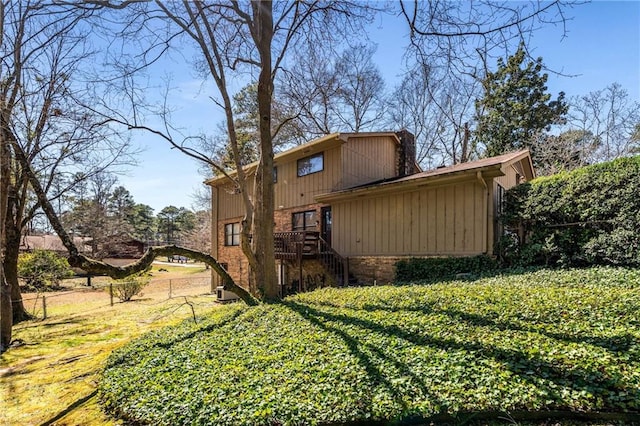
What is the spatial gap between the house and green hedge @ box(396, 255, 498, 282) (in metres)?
0.26

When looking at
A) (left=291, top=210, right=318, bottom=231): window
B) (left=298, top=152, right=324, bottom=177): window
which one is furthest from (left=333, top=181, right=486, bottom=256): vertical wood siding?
(left=298, top=152, right=324, bottom=177): window

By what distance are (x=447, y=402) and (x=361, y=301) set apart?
12.7 feet

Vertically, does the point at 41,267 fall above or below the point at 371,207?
below

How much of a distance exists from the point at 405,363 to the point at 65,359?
707cm

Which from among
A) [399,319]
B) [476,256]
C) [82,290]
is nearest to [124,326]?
[399,319]

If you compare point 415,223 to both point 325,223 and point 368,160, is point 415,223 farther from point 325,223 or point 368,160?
point 368,160

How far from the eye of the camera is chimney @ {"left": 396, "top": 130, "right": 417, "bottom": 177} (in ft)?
50.4

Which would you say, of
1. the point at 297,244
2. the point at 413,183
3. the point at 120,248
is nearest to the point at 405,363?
the point at 413,183

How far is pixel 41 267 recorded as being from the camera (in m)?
19.7

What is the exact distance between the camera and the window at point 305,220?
14.4 meters

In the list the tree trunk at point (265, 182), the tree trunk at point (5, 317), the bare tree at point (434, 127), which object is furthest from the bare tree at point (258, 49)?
the bare tree at point (434, 127)

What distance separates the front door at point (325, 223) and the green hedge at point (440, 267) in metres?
3.79

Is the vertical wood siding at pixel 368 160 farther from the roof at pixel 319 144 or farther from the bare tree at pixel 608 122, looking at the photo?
the bare tree at pixel 608 122

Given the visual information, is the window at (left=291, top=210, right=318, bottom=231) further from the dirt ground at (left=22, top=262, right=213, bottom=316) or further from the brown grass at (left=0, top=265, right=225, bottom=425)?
the dirt ground at (left=22, top=262, right=213, bottom=316)
